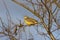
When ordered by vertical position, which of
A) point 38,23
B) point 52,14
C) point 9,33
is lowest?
point 9,33

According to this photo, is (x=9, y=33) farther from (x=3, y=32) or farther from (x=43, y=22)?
(x=43, y=22)

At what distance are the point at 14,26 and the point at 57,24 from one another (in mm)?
1116

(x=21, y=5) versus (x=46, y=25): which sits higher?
(x=21, y=5)

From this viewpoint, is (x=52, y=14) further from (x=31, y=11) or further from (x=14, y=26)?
(x=14, y=26)

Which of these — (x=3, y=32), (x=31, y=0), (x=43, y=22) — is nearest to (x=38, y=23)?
(x=43, y=22)

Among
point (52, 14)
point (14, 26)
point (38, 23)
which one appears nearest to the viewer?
point (52, 14)

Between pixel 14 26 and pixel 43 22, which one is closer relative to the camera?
pixel 43 22

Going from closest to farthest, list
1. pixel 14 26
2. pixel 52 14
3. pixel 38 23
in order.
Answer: pixel 52 14 < pixel 38 23 < pixel 14 26

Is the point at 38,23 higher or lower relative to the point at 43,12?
lower

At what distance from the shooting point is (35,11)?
4.34 metres

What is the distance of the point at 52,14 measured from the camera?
4.27 meters

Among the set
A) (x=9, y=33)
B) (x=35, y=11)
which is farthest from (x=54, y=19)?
(x=9, y=33)

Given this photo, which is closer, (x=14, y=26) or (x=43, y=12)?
(x=43, y=12)

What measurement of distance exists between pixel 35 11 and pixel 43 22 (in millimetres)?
311
